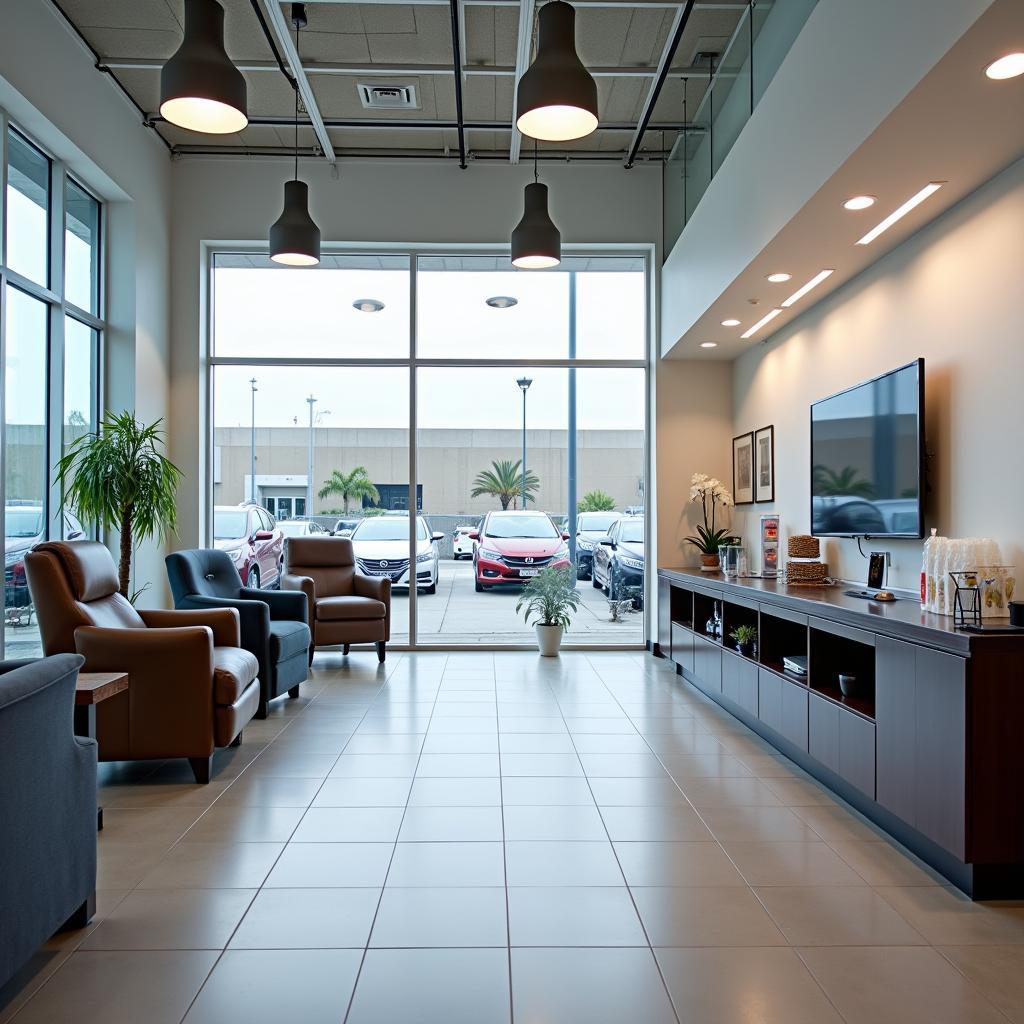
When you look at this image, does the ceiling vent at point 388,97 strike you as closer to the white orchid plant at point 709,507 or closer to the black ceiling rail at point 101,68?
the black ceiling rail at point 101,68

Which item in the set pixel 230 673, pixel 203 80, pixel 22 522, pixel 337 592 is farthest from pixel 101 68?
pixel 230 673

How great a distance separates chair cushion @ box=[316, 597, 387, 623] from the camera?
6828 millimetres

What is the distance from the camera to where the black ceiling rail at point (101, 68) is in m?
5.36

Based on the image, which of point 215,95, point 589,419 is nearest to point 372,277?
point 589,419

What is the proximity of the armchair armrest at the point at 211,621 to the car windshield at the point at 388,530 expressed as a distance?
3.25 meters

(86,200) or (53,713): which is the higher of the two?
(86,200)

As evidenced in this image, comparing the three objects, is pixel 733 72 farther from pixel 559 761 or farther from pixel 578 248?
pixel 559 761

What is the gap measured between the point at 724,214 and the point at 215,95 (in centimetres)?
300

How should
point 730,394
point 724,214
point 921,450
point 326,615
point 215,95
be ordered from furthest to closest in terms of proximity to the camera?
point 730,394
point 326,615
point 724,214
point 921,450
point 215,95

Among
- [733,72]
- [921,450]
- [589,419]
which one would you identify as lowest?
[921,450]

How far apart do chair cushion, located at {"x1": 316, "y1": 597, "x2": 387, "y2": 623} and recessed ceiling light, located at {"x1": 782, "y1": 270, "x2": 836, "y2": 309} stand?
12.3 feet

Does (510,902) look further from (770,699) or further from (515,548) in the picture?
(515,548)

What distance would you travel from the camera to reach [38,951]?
7.44ft

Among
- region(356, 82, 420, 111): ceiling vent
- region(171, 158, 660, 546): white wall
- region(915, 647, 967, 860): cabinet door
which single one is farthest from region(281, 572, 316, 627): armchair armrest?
region(915, 647, 967, 860): cabinet door
